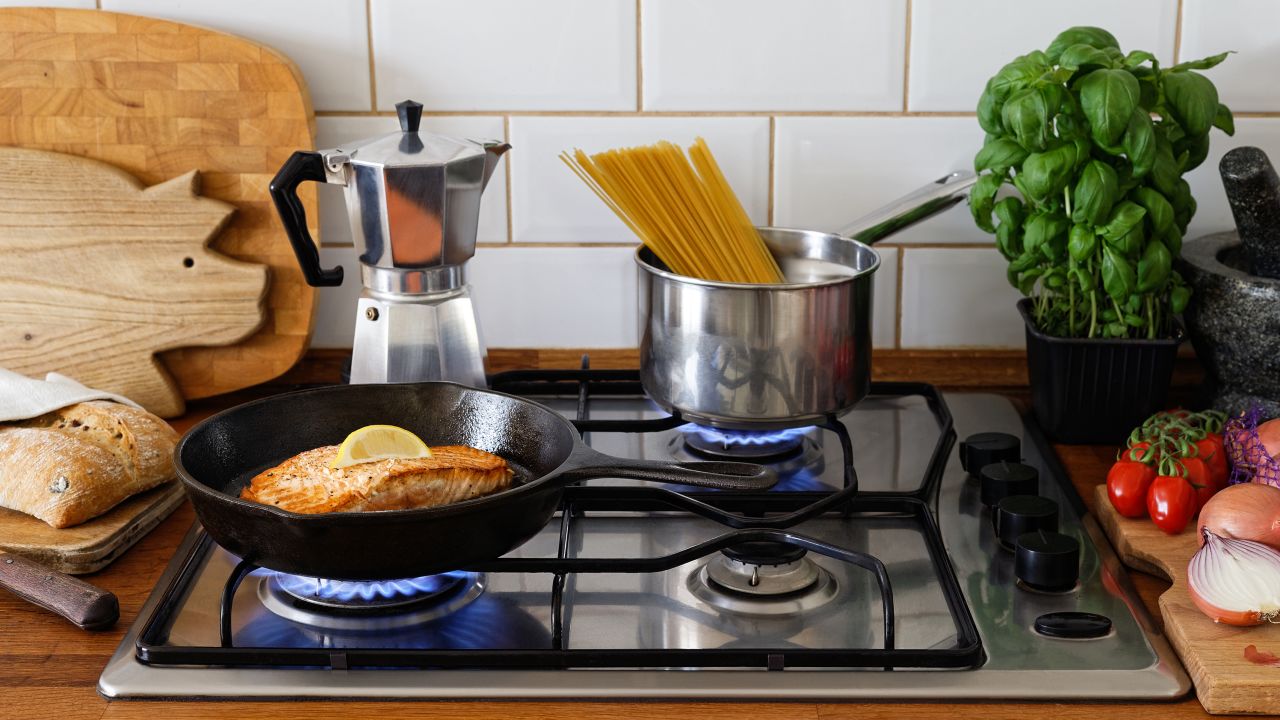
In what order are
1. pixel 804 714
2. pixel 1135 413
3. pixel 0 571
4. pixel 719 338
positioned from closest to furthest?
pixel 804 714 < pixel 0 571 < pixel 719 338 < pixel 1135 413

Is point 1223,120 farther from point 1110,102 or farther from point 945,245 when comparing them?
point 945,245

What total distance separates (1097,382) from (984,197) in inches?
7.2

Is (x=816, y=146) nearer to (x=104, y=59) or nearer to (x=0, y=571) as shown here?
(x=104, y=59)

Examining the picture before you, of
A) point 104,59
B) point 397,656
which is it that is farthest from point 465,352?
point 104,59

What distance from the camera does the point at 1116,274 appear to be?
0.94m

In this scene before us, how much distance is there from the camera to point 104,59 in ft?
3.57

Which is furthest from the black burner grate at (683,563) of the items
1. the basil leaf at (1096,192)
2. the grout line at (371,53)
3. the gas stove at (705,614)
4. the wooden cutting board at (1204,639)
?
the grout line at (371,53)

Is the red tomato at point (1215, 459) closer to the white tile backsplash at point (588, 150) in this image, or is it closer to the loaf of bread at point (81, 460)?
the white tile backsplash at point (588, 150)

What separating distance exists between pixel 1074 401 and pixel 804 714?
1.53 feet

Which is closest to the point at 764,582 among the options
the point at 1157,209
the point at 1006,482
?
the point at 1006,482

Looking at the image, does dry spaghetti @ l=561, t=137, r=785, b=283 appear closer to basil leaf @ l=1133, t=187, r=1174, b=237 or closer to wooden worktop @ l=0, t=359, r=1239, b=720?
basil leaf @ l=1133, t=187, r=1174, b=237

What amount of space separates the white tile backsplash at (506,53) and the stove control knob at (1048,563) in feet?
1.82

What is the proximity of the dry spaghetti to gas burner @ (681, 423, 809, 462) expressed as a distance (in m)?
0.13

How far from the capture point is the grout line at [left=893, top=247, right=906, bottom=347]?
117 cm
